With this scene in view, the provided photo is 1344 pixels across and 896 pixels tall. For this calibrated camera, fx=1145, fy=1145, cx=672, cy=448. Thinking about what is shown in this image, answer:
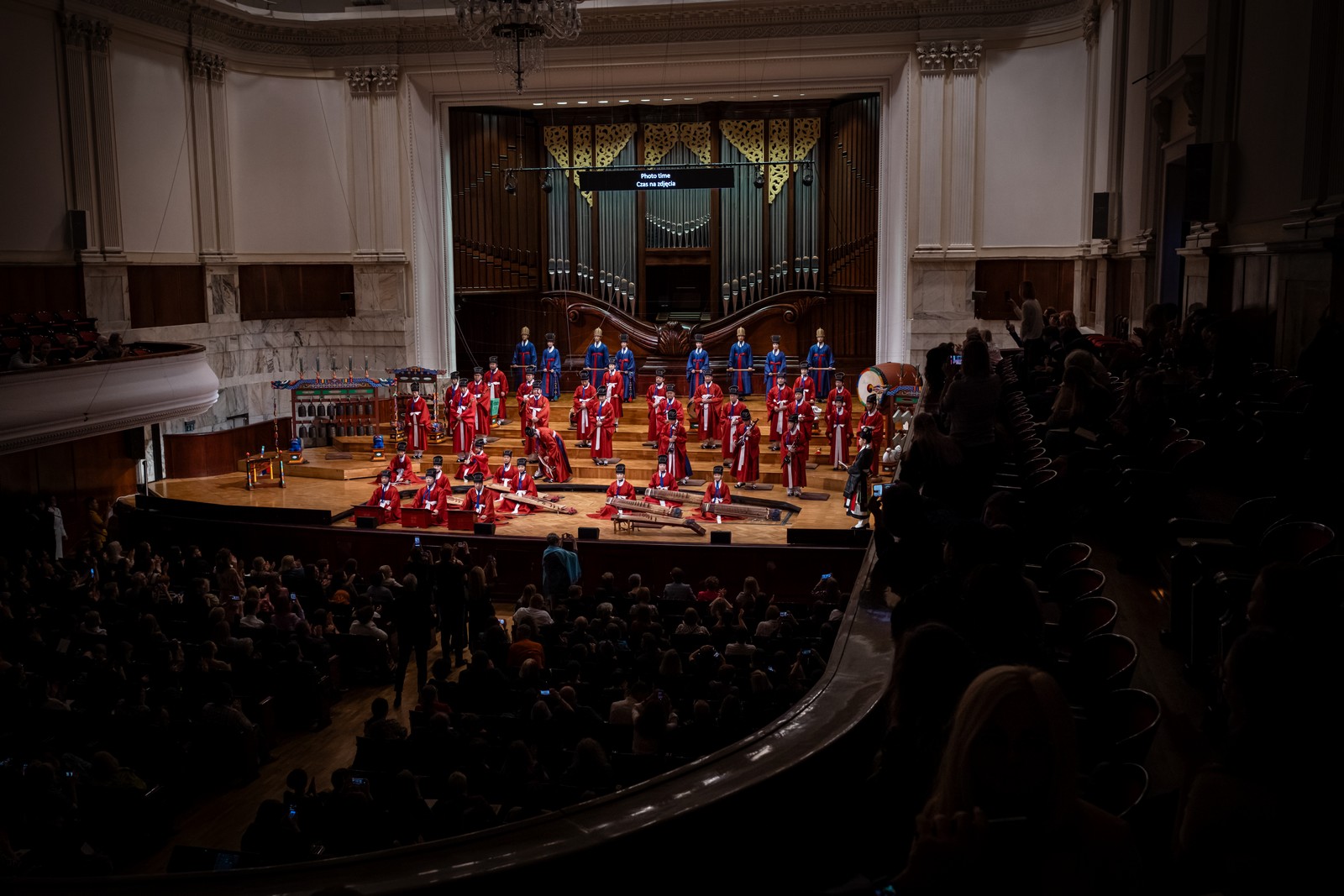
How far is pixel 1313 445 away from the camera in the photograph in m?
4.88

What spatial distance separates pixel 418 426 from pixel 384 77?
677 centimetres

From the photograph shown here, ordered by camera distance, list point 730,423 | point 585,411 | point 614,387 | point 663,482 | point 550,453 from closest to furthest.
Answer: point 663,482
point 730,423
point 550,453
point 585,411
point 614,387

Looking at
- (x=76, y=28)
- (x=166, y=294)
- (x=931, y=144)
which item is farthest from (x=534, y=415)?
(x=76, y=28)

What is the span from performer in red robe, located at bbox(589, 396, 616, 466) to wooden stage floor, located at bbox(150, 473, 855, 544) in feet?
1.74

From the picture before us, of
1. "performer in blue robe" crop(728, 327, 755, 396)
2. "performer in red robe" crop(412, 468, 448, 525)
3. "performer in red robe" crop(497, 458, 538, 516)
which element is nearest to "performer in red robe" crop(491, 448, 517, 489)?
"performer in red robe" crop(497, 458, 538, 516)

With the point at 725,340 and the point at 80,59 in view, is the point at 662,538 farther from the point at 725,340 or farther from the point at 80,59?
the point at 80,59

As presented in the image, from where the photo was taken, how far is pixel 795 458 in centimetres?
1644

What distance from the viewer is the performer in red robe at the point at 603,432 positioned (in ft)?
59.6

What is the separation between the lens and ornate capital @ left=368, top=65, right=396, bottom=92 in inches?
824

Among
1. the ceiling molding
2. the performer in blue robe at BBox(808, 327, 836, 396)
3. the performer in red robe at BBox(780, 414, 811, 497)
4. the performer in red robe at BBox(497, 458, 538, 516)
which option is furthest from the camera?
the performer in blue robe at BBox(808, 327, 836, 396)

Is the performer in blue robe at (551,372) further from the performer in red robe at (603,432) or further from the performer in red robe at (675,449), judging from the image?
the performer in red robe at (675,449)

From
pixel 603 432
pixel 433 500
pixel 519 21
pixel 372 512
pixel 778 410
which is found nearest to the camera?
pixel 519 21

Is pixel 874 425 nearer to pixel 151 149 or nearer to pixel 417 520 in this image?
pixel 417 520
